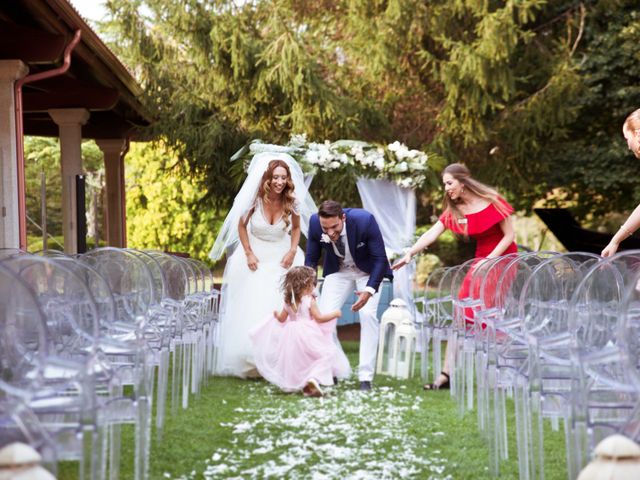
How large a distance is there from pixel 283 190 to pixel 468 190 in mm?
1701

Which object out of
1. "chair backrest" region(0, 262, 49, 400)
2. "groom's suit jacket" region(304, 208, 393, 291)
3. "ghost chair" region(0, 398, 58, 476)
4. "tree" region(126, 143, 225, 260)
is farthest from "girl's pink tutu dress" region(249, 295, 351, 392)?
"tree" region(126, 143, 225, 260)

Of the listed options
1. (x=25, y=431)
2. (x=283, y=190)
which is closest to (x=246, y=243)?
(x=283, y=190)

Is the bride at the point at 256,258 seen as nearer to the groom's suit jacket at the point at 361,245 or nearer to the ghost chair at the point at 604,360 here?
the groom's suit jacket at the point at 361,245

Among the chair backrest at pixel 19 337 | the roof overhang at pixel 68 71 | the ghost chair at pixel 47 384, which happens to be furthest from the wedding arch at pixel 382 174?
the ghost chair at pixel 47 384

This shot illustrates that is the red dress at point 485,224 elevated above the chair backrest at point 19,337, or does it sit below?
above

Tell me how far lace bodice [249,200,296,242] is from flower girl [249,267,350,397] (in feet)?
3.07

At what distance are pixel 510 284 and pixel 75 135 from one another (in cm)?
965

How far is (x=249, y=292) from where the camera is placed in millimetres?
8680

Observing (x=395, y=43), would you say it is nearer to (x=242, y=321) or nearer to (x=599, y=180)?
(x=599, y=180)

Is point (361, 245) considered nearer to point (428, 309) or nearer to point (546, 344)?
point (428, 309)

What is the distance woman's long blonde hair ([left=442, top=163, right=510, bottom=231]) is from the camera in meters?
7.70

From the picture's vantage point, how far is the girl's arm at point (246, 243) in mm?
8766

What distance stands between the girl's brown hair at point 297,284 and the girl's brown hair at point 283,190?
3.57 feet

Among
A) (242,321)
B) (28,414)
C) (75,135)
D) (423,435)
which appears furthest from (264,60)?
(28,414)
